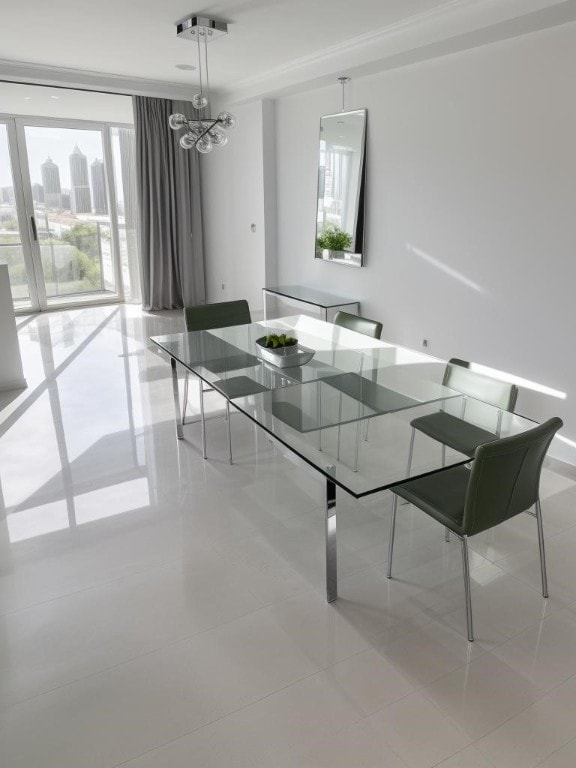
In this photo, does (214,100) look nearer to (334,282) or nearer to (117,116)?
(117,116)

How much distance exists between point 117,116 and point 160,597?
23.4ft

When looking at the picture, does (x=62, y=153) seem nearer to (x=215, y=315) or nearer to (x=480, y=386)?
(x=215, y=315)

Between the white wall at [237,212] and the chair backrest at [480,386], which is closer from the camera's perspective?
the chair backrest at [480,386]

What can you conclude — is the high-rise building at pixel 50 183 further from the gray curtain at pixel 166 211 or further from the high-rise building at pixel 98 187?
the gray curtain at pixel 166 211

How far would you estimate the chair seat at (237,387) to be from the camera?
9.91 feet

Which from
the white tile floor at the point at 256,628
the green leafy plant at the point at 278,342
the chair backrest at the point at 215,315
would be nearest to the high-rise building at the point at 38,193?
the chair backrest at the point at 215,315

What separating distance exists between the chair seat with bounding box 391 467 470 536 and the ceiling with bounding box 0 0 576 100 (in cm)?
259

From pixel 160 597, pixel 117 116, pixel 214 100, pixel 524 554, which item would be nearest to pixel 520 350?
pixel 524 554

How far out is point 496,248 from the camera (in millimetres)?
4125

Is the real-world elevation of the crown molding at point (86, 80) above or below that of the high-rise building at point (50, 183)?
above

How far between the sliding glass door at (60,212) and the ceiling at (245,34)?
7.42 ft

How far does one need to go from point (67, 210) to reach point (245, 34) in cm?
464

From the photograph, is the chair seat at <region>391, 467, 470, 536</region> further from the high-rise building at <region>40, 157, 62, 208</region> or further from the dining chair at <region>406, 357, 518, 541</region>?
the high-rise building at <region>40, 157, 62, 208</region>

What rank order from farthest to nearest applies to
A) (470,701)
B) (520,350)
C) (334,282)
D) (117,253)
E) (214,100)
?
(117,253), (214,100), (334,282), (520,350), (470,701)
